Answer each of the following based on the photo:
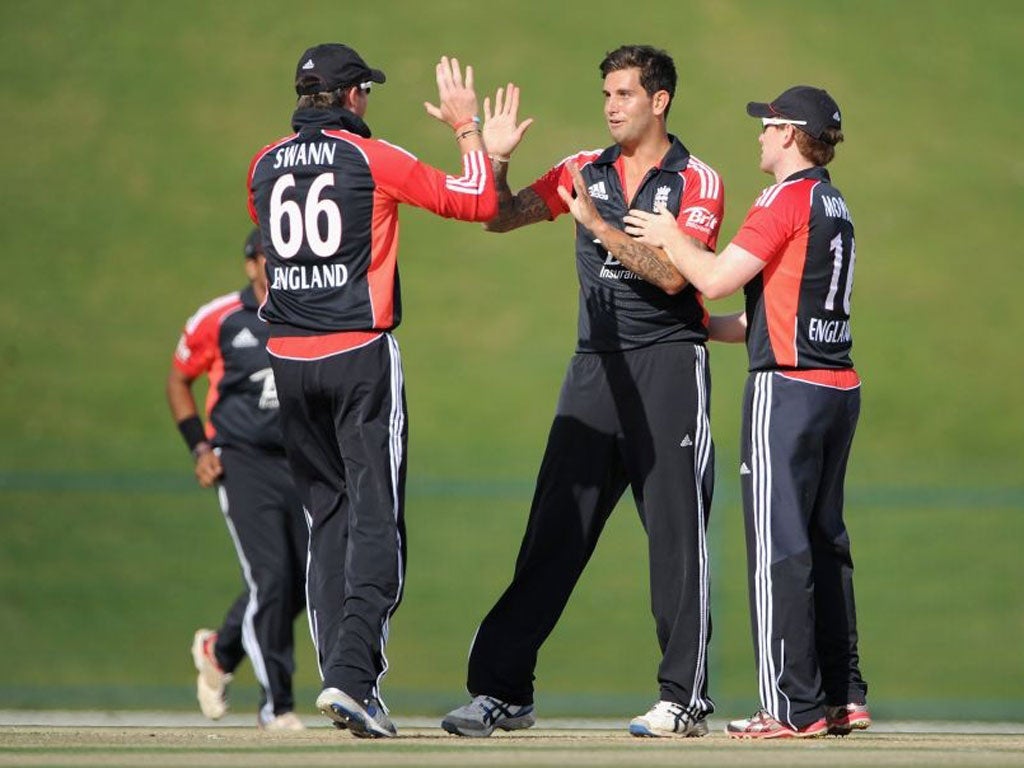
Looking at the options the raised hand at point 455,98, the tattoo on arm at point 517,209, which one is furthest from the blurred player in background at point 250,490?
the raised hand at point 455,98

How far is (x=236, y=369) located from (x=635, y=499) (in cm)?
354

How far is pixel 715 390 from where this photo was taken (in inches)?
665

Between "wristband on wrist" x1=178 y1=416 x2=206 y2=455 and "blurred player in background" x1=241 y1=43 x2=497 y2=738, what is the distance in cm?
338

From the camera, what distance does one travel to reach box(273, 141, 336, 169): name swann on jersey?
22.8 ft

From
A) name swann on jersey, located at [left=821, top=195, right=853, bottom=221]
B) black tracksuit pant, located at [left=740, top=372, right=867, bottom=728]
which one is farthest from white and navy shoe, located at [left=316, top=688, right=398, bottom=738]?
name swann on jersey, located at [left=821, top=195, right=853, bottom=221]

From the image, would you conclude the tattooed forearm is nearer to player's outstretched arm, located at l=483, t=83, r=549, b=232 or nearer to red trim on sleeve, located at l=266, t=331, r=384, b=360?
player's outstretched arm, located at l=483, t=83, r=549, b=232

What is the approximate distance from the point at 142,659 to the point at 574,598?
3158 millimetres

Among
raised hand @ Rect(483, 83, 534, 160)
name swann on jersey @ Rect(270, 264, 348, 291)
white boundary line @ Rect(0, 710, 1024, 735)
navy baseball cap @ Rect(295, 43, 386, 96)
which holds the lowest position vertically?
white boundary line @ Rect(0, 710, 1024, 735)

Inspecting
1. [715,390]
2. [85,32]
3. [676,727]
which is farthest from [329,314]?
[85,32]

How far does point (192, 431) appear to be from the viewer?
34.3ft

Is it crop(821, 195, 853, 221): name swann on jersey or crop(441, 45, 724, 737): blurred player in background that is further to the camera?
crop(441, 45, 724, 737): blurred player in background

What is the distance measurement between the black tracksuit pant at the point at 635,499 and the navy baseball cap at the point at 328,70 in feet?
4.97

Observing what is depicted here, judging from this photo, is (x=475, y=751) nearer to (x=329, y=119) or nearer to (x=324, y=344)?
(x=324, y=344)

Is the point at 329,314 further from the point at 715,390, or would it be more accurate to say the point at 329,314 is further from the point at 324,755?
the point at 715,390
